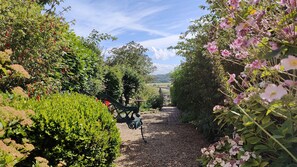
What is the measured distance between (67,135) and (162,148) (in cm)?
307

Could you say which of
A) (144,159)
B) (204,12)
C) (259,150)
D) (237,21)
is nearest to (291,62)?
(237,21)

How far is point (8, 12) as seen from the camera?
4062 mm

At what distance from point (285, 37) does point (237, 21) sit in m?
0.27

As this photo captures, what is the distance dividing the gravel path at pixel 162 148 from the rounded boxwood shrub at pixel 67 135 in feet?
4.86

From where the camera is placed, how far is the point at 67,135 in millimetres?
2924

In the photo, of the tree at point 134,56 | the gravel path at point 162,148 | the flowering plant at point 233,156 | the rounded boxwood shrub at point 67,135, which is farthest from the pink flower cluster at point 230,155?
the tree at point 134,56

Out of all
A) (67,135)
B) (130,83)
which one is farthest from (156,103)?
(67,135)

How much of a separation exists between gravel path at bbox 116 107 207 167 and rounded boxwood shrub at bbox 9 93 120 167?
1481 mm

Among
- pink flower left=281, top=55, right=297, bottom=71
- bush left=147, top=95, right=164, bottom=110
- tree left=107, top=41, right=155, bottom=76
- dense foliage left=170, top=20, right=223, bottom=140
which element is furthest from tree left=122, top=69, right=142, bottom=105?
pink flower left=281, top=55, right=297, bottom=71

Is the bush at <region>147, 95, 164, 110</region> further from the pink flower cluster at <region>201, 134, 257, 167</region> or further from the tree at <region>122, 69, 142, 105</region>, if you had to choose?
the pink flower cluster at <region>201, 134, 257, 167</region>

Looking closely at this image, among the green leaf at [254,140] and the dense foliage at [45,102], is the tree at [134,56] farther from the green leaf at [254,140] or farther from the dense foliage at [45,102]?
the green leaf at [254,140]

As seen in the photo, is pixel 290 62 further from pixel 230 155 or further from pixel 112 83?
pixel 112 83

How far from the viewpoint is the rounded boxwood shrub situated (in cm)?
289

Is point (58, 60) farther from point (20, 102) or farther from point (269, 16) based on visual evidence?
point (269, 16)
